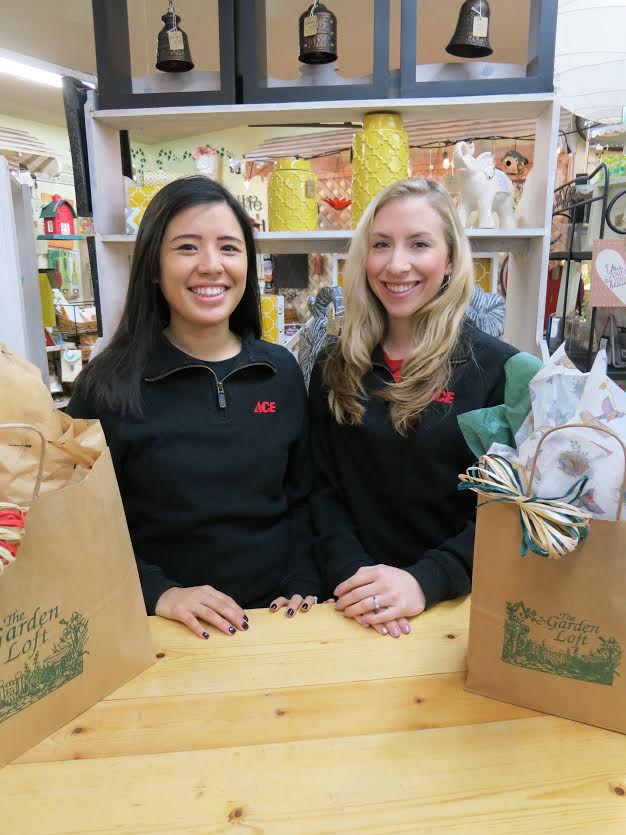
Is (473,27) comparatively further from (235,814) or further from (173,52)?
(235,814)

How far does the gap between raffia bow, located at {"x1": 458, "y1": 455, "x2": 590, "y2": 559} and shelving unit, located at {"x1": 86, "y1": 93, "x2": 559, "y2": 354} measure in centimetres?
130

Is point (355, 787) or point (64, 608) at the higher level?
point (64, 608)

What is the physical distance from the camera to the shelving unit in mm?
1869

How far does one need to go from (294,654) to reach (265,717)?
14 centimetres

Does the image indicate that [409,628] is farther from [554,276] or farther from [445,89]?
[554,276]

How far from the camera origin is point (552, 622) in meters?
0.77

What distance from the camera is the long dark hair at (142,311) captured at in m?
1.35

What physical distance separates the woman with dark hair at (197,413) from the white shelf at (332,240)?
1.85 ft

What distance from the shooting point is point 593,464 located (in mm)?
730

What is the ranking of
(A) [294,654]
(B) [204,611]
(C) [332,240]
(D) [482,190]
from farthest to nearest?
(C) [332,240]
(D) [482,190]
(B) [204,611]
(A) [294,654]

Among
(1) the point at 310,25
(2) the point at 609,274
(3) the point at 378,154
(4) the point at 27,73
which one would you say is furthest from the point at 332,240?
(4) the point at 27,73

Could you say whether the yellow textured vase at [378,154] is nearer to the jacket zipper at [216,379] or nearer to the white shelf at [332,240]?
the white shelf at [332,240]

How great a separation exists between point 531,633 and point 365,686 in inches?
9.5

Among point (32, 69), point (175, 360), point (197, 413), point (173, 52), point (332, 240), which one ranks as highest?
point (32, 69)
